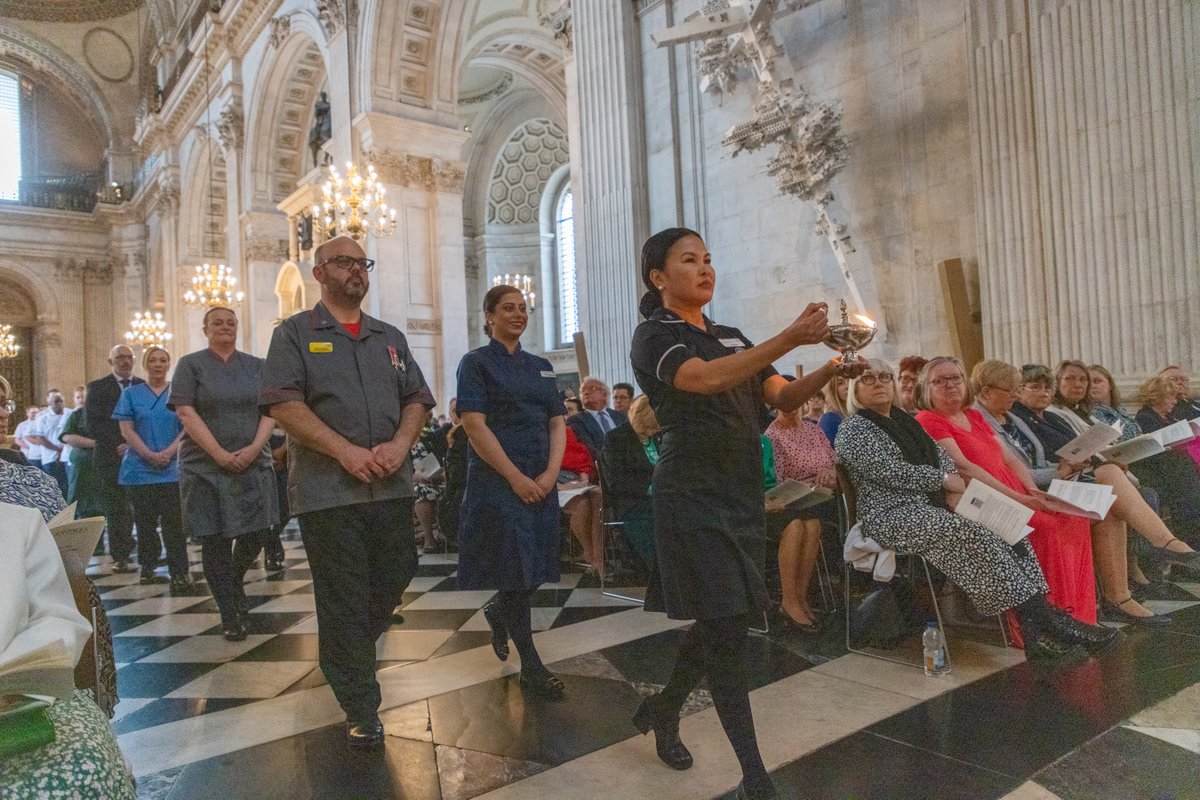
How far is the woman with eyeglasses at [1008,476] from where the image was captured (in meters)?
3.32

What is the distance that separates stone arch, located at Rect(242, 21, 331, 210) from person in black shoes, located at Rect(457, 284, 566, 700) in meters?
15.4

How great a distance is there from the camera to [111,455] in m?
6.13

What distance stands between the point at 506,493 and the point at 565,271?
17923 mm

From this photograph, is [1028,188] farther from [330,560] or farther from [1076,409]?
[330,560]

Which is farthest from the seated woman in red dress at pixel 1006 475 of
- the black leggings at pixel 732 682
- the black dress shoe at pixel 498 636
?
the black dress shoe at pixel 498 636

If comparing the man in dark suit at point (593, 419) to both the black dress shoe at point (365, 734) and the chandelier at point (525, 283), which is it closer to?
the black dress shoe at point (365, 734)

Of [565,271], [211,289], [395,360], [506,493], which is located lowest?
[506,493]

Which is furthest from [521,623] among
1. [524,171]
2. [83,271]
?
[83,271]

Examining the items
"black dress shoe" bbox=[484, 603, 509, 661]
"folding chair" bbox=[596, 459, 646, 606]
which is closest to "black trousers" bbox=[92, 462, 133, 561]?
"folding chair" bbox=[596, 459, 646, 606]

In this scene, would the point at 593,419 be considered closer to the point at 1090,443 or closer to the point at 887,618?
the point at 887,618

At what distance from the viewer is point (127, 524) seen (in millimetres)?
6230

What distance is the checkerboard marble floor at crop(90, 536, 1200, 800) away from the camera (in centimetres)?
206

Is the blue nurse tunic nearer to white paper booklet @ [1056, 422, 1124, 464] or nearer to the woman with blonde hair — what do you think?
white paper booklet @ [1056, 422, 1124, 464]

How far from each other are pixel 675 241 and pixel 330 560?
1490 millimetres
